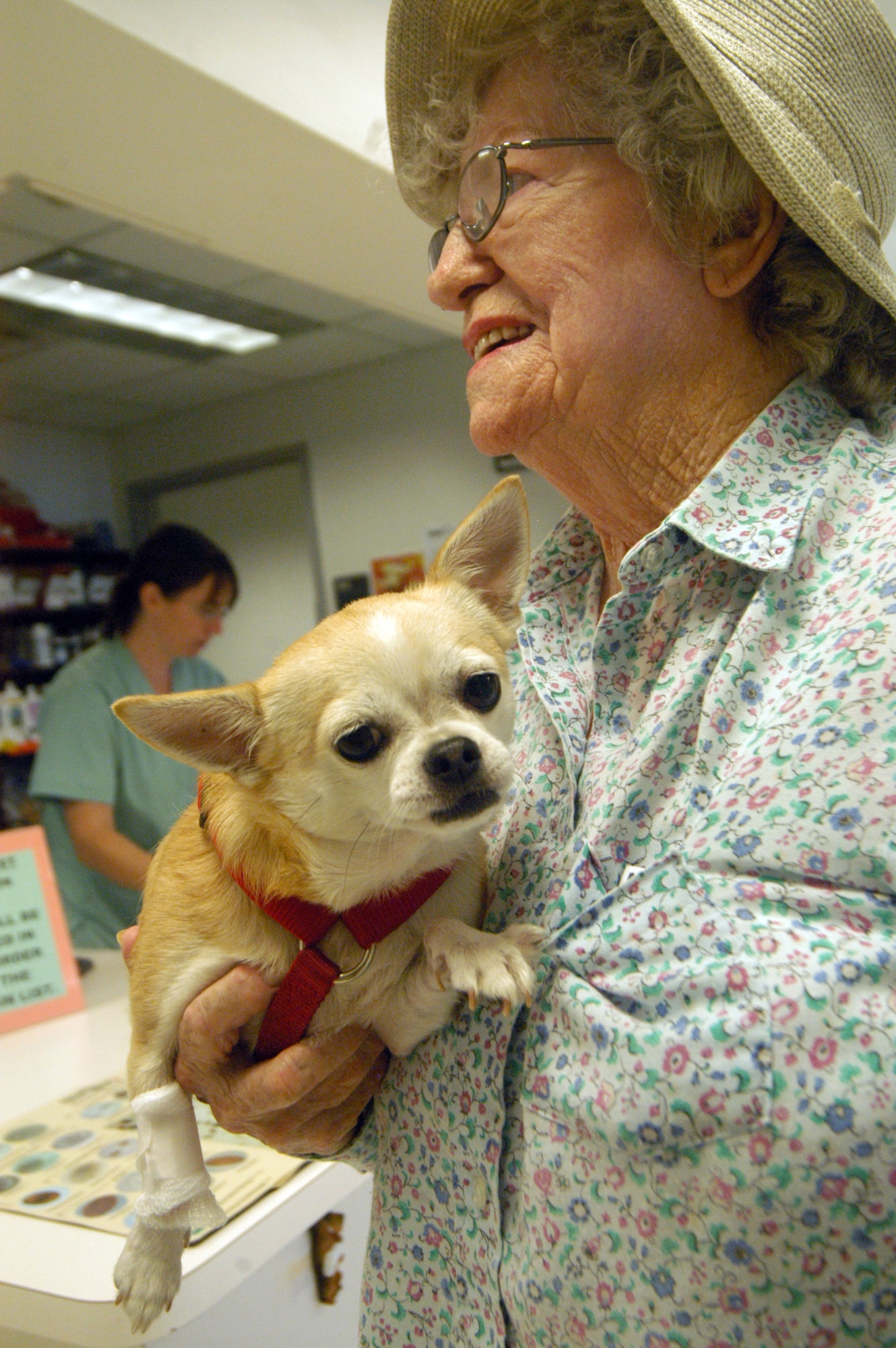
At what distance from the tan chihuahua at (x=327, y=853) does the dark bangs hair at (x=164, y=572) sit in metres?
1.96

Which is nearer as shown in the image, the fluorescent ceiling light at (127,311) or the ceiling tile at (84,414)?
the fluorescent ceiling light at (127,311)

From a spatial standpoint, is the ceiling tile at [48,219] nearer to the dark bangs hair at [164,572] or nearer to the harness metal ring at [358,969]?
the dark bangs hair at [164,572]

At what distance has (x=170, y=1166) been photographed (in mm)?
871

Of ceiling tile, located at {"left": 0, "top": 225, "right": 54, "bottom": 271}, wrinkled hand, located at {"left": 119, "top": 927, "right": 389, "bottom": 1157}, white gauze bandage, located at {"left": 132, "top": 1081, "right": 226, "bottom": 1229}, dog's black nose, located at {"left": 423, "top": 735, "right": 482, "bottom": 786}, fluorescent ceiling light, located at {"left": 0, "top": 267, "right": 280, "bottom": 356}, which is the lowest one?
white gauze bandage, located at {"left": 132, "top": 1081, "right": 226, "bottom": 1229}

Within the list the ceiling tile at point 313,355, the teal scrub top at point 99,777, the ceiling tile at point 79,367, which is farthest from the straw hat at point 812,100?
the ceiling tile at point 79,367

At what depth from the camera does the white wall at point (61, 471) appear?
5.04 metres

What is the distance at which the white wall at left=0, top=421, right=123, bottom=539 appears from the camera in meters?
5.04

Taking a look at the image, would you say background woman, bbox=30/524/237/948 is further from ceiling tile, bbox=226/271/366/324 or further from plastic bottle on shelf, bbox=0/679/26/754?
plastic bottle on shelf, bbox=0/679/26/754

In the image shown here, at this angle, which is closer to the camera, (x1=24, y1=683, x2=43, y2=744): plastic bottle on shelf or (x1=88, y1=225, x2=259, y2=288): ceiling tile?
(x1=88, y1=225, x2=259, y2=288): ceiling tile

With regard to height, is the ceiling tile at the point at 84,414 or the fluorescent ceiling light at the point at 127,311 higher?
the fluorescent ceiling light at the point at 127,311

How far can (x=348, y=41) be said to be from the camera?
2.14 m

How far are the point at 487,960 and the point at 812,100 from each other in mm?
742

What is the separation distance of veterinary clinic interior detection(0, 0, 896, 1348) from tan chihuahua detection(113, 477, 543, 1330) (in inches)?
6.4

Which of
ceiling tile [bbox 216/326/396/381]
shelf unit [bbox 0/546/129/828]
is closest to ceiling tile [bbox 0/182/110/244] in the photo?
ceiling tile [bbox 216/326/396/381]
